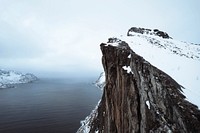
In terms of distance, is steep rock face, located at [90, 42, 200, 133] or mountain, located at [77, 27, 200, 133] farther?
mountain, located at [77, 27, 200, 133]

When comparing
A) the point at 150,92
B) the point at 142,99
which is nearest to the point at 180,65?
the point at 150,92

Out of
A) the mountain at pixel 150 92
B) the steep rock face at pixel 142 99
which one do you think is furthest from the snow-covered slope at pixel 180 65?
the steep rock face at pixel 142 99

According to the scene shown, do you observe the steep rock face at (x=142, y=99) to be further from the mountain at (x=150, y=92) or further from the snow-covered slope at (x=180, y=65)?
the snow-covered slope at (x=180, y=65)

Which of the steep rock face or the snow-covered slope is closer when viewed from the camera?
the steep rock face

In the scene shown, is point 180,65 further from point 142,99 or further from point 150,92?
point 142,99

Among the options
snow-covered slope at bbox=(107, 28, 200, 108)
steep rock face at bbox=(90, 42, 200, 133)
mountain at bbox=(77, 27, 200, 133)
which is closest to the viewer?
steep rock face at bbox=(90, 42, 200, 133)

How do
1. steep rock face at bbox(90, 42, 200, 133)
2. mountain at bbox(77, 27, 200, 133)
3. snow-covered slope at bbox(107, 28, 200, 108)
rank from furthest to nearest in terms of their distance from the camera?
snow-covered slope at bbox(107, 28, 200, 108) < mountain at bbox(77, 27, 200, 133) < steep rock face at bbox(90, 42, 200, 133)

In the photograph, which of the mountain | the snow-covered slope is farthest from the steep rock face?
the snow-covered slope

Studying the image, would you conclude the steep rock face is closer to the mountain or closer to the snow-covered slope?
the mountain
